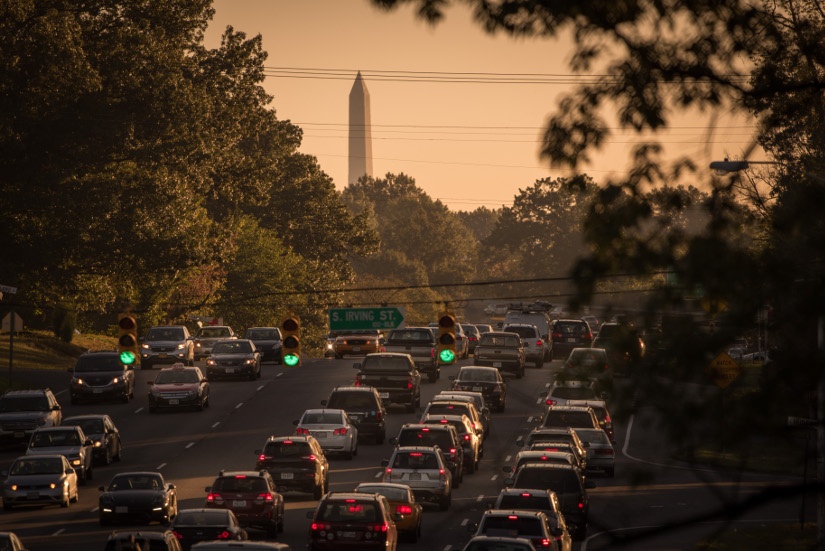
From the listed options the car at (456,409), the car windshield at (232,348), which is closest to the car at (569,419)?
the car at (456,409)

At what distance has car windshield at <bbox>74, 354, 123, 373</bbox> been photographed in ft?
→ 181

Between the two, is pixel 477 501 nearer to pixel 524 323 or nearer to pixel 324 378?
pixel 324 378

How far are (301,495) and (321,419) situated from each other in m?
5.78

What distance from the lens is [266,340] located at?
2803 inches

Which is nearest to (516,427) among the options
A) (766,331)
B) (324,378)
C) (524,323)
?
(324,378)

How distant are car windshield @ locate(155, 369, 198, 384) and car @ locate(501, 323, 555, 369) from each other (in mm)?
20285

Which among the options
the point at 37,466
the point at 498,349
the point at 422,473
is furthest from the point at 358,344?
the point at 422,473

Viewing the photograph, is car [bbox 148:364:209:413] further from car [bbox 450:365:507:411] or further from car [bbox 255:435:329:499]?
car [bbox 255:435:329:499]

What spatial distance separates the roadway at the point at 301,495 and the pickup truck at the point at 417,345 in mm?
1190

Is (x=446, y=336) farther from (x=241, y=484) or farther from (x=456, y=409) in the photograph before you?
(x=241, y=484)

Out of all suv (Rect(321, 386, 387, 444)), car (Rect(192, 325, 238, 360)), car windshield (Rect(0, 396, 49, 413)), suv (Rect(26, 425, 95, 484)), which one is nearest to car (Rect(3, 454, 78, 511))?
suv (Rect(26, 425, 95, 484))

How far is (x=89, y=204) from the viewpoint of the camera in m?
63.9

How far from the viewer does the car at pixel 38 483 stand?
36625 mm

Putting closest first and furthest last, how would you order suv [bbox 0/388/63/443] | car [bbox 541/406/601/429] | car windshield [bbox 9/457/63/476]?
car windshield [bbox 9/457/63/476] → car [bbox 541/406/601/429] → suv [bbox 0/388/63/443]
